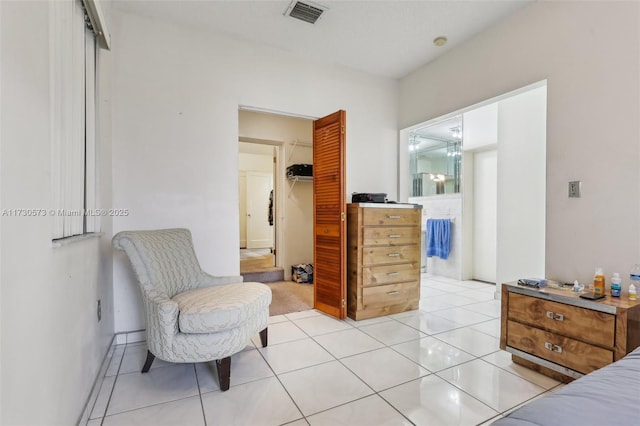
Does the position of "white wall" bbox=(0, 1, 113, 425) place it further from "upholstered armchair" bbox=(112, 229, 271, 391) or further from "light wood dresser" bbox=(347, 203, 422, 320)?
"light wood dresser" bbox=(347, 203, 422, 320)

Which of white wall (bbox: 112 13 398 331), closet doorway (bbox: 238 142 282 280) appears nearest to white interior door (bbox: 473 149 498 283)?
white wall (bbox: 112 13 398 331)

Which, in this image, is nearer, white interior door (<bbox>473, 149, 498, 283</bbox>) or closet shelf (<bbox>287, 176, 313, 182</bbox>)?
white interior door (<bbox>473, 149, 498, 283</bbox>)

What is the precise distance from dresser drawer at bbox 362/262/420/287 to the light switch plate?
→ 156cm

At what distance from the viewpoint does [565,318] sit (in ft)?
5.98

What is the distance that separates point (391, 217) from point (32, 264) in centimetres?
274

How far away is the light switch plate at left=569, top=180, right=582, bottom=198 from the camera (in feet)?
7.00

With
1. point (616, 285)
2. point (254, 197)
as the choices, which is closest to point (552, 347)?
point (616, 285)

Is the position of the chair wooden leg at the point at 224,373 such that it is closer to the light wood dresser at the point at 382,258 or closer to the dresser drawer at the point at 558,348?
the light wood dresser at the point at 382,258

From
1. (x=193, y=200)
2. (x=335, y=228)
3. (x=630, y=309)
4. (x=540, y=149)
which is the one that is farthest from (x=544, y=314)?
(x=193, y=200)

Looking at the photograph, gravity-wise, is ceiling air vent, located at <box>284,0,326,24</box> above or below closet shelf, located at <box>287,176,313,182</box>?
above

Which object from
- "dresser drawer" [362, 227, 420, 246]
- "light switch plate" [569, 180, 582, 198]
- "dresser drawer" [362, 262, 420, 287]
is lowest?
"dresser drawer" [362, 262, 420, 287]

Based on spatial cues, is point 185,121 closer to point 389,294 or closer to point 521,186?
point 389,294

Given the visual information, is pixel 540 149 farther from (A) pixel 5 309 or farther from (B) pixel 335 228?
(A) pixel 5 309

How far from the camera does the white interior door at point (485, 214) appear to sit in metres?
4.40
